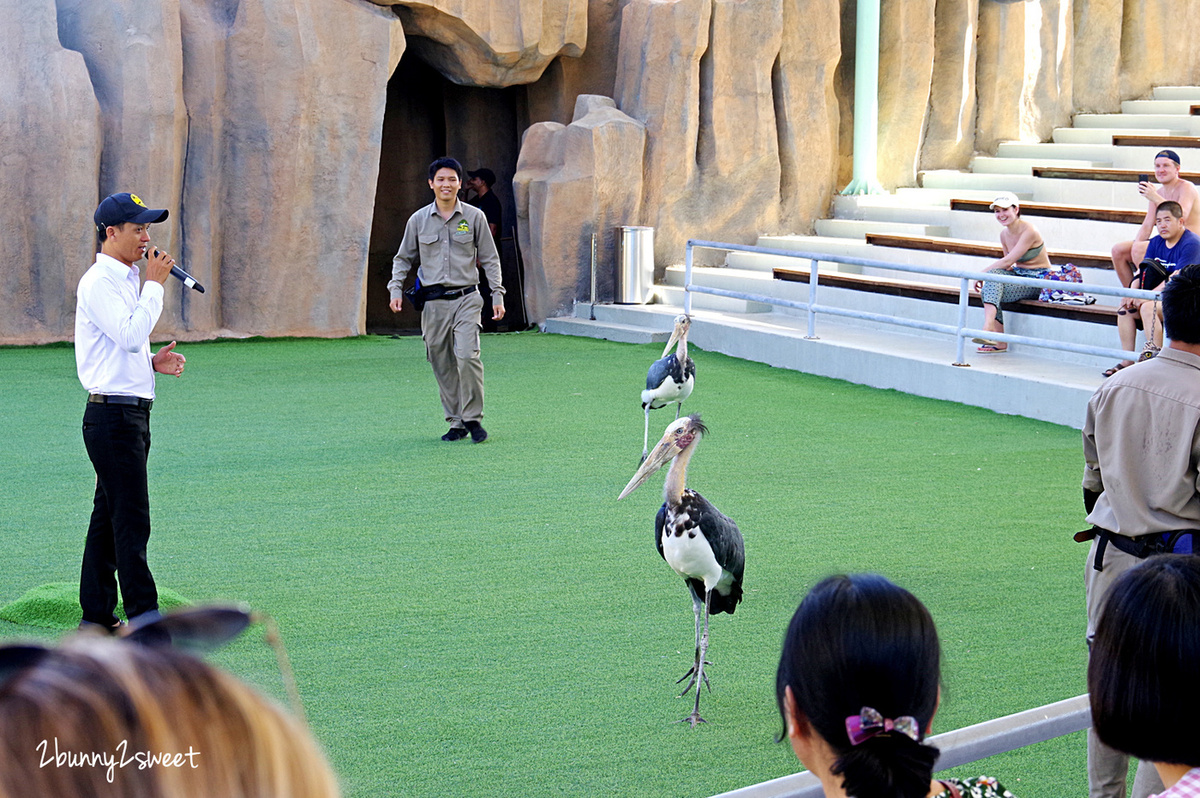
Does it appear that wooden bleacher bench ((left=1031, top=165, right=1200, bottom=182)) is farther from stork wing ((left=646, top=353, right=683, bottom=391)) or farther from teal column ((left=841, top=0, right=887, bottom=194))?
stork wing ((left=646, top=353, right=683, bottom=391))

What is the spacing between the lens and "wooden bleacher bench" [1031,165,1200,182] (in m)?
14.4

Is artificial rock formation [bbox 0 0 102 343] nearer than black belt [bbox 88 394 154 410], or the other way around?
black belt [bbox 88 394 154 410]

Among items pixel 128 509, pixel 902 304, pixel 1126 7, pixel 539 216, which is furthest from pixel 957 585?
pixel 1126 7

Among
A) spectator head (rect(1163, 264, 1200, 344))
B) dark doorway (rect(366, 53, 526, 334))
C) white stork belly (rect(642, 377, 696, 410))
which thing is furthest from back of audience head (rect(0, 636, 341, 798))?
dark doorway (rect(366, 53, 526, 334))

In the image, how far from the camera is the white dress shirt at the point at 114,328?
4.68 m

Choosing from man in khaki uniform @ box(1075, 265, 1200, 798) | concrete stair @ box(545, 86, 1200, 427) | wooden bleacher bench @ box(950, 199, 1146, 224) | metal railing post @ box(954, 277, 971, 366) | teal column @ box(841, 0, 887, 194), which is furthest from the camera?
teal column @ box(841, 0, 887, 194)

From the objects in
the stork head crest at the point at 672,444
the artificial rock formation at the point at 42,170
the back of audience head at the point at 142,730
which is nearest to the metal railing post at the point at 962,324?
the stork head crest at the point at 672,444

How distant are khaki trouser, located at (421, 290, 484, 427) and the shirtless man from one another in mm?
5196

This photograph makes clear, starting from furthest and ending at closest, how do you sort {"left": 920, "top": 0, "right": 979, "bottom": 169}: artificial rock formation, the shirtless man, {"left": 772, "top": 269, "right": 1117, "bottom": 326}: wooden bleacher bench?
{"left": 920, "top": 0, "right": 979, "bottom": 169}: artificial rock formation → {"left": 772, "top": 269, "right": 1117, "bottom": 326}: wooden bleacher bench → the shirtless man

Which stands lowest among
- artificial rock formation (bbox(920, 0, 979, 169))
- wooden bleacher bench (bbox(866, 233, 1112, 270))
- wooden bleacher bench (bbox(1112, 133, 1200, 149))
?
wooden bleacher bench (bbox(866, 233, 1112, 270))

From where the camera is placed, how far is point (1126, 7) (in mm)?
18359

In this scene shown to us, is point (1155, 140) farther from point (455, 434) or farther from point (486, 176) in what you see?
point (455, 434)

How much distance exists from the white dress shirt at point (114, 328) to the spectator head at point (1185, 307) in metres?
3.39

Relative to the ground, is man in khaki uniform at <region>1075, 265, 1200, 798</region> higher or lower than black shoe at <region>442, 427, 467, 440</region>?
higher
